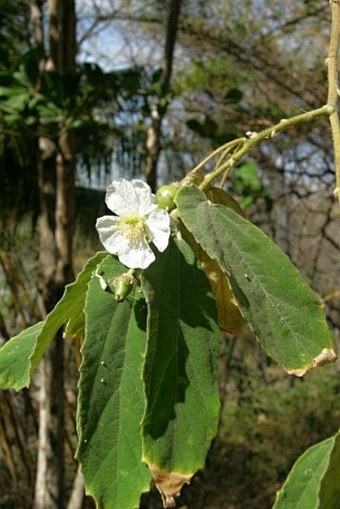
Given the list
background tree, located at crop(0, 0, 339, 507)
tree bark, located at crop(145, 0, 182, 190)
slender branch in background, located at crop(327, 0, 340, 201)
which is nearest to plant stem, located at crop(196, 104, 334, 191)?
slender branch in background, located at crop(327, 0, 340, 201)

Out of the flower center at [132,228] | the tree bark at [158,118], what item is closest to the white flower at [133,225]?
the flower center at [132,228]

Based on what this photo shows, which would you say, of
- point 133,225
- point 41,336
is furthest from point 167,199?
point 41,336

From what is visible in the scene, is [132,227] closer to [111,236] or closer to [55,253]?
[111,236]

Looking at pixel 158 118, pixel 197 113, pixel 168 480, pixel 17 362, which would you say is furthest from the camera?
pixel 197 113

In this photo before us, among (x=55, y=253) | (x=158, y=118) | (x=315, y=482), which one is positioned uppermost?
(x=158, y=118)

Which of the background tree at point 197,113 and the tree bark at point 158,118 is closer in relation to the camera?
the background tree at point 197,113

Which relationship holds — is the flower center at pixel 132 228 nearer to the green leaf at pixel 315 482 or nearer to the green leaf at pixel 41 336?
the green leaf at pixel 41 336

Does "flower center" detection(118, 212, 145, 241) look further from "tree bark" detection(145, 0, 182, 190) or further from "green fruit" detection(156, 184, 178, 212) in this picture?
"tree bark" detection(145, 0, 182, 190)
